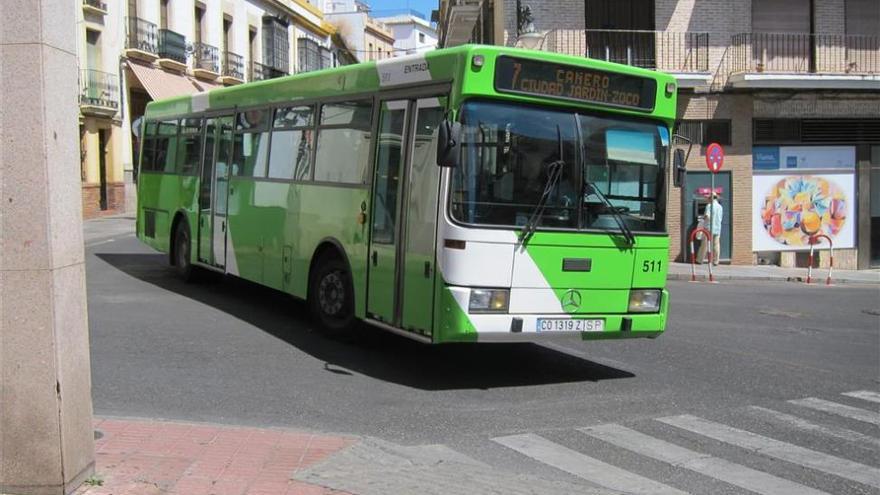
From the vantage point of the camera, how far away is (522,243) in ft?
24.5

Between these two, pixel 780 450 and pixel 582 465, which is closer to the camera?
pixel 582 465

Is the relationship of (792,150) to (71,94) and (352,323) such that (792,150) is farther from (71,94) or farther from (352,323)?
(71,94)

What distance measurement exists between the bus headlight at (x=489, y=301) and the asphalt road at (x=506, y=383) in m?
0.77

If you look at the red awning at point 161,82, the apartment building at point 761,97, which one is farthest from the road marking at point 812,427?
the red awning at point 161,82

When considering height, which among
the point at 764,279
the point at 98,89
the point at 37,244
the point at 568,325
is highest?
the point at 98,89

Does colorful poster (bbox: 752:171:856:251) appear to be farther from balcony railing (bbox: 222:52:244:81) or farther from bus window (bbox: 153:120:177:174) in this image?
balcony railing (bbox: 222:52:244:81)

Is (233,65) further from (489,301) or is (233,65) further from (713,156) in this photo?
(489,301)

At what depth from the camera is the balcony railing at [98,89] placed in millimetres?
32750

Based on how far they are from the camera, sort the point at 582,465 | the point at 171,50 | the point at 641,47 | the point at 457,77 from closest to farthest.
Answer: the point at 582,465
the point at 457,77
the point at 641,47
the point at 171,50

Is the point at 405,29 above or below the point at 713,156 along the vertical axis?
above

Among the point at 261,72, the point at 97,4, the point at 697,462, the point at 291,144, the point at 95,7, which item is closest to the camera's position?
the point at 697,462

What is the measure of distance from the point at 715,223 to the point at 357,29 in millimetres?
46875

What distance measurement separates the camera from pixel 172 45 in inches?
1490

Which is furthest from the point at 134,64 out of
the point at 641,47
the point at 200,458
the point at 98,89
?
the point at 200,458
